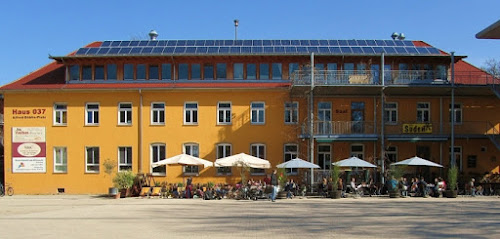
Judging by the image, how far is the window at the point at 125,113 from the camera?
101 ft

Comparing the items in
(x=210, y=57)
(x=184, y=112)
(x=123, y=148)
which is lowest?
(x=123, y=148)

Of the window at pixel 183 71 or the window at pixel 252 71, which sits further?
the window at pixel 183 71

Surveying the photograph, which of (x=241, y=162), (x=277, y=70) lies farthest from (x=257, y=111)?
(x=241, y=162)

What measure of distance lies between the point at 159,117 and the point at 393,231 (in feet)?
65.4

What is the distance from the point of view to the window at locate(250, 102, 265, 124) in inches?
1200

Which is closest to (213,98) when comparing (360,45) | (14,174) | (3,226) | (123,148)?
(123,148)

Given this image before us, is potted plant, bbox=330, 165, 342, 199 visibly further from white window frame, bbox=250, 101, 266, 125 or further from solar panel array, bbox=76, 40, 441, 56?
solar panel array, bbox=76, 40, 441, 56

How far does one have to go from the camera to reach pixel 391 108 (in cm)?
3070

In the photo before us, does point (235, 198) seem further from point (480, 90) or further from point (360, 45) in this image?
point (480, 90)

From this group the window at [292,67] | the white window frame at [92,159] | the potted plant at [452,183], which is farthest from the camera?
the window at [292,67]

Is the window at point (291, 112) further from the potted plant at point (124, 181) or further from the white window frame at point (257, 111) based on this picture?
the potted plant at point (124, 181)

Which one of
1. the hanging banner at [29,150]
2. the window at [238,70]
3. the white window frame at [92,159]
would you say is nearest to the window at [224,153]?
the window at [238,70]

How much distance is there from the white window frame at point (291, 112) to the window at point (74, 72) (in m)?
12.6

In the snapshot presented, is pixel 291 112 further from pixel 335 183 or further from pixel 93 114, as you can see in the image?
pixel 93 114
